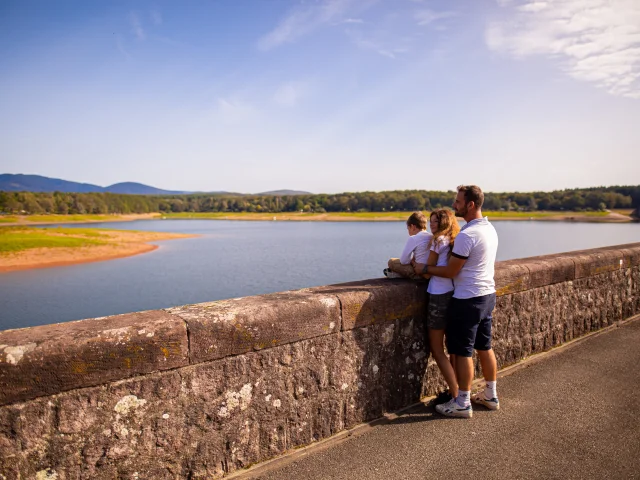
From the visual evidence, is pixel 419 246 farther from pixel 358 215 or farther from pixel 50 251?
pixel 358 215

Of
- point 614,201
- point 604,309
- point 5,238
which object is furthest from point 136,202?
point 604,309

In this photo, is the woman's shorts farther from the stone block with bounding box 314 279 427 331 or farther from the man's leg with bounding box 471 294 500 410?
the man's leg with bounding box 471 294 500 410

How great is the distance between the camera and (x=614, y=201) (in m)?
98.1

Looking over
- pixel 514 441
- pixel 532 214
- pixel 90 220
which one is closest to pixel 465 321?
pixel 514 441

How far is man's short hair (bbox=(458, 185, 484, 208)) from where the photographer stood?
311cm

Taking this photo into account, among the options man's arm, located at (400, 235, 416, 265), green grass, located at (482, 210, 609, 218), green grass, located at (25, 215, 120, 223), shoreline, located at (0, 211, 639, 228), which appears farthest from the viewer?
green grass, located at (25, 215, 120, 223)

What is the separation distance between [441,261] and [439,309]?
344 millimetres

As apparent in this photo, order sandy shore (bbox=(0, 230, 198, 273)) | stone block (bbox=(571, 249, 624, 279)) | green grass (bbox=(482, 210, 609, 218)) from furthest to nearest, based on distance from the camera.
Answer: green grass (bbox=(482, 210, 609, 218))
sandy shore (bbox=(0, 230, 198, 273))
stone block (bbox=(571, 249, 624, 279))

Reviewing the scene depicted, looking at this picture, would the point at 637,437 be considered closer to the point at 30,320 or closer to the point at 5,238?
the point at 30,320

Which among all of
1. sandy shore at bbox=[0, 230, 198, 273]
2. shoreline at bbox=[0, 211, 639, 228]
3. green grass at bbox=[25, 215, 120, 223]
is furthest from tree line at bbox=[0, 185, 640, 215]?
sandy shore at bbox=[0, 230, 198, 273]

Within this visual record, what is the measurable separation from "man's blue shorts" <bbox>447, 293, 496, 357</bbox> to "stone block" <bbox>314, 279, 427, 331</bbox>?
26 cm

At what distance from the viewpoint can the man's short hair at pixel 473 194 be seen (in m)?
3.11

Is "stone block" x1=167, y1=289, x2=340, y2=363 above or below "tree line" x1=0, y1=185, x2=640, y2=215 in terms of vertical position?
below

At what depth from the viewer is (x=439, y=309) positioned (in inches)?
126
